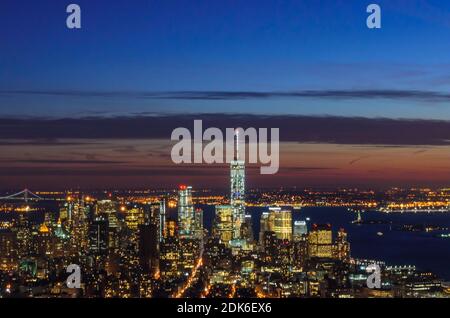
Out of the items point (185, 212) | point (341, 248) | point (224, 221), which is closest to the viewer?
point (341, 248)

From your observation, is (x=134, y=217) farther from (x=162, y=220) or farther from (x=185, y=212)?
(x=185, y=212)

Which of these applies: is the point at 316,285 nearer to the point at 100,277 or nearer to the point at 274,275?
the point at 274,275

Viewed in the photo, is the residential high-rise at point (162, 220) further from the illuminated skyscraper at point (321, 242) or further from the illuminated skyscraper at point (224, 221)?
the illuminated skyscraper at point (321, 242)

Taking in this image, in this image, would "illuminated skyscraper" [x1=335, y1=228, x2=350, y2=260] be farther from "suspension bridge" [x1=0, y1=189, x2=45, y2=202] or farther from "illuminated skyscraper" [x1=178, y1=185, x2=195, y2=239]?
"suspension bridge" [x1=0, y1=189, x2=45, y2=202]

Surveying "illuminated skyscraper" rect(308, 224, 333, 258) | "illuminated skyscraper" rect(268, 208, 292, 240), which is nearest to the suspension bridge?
"illuminated skyscraper" rect(268, 208, 292, 240)

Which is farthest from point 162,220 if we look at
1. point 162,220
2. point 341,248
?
point 341,248

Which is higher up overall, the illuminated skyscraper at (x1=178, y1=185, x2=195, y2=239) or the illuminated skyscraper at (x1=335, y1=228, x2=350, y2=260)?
the illuminated skyscraper at (x1=178, y1=185, x2=195, y2=239)
